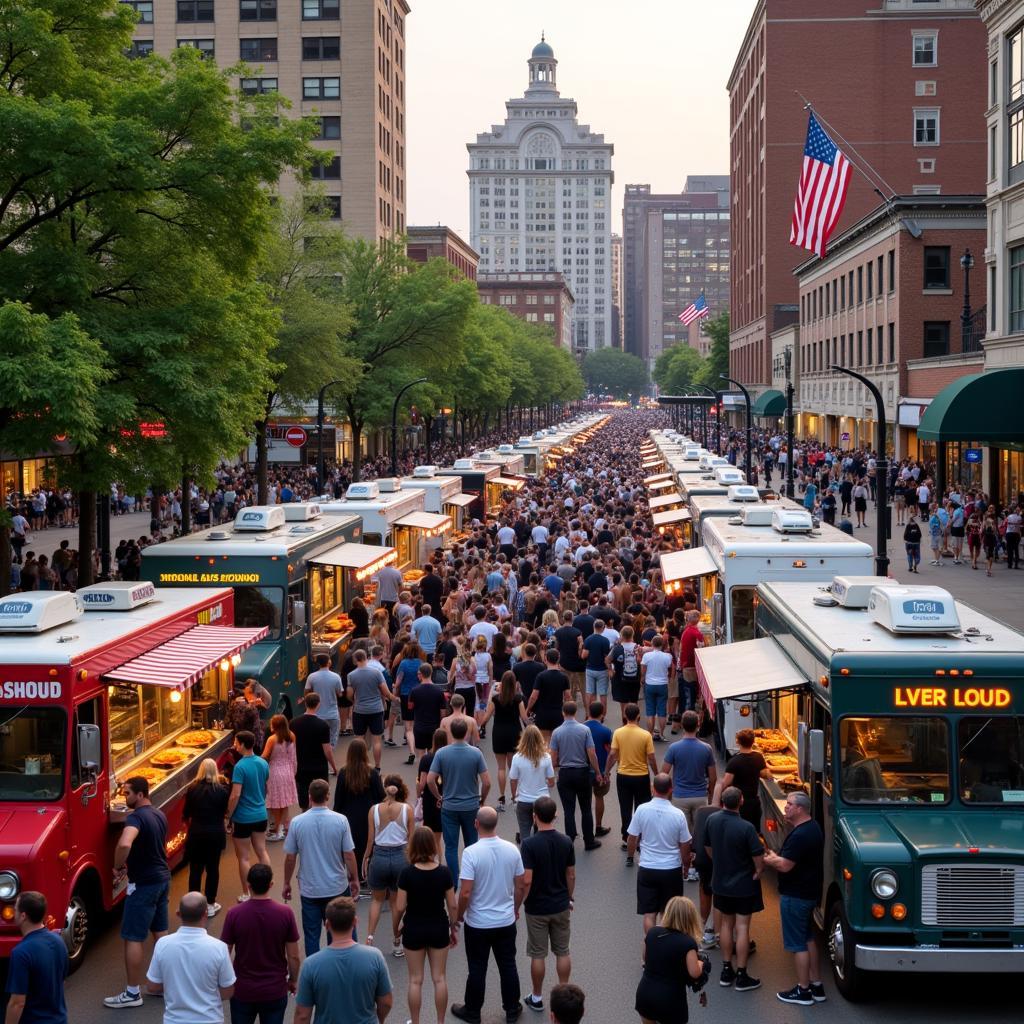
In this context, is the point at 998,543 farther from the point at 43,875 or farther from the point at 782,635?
the point at 43,875

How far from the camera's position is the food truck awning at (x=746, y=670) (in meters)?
11.9

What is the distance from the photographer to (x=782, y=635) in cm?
1388

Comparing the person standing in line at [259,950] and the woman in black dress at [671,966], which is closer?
the woman in black dress at [671,966]

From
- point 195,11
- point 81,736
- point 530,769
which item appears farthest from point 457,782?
point 195,11

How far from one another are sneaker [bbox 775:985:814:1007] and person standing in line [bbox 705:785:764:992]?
371 mm

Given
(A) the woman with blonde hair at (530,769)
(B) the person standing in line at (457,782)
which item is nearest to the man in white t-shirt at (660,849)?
(A) the woman with blonde hair at (530,769)

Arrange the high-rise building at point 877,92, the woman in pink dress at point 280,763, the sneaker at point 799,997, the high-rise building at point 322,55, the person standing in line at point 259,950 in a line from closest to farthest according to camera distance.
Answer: the person standing in line at point 259,950, the sneaker at point 799,997, the woman in pink dress at point 280,763, the high-rise building at point 322,55, the high-rise building at point 877,92

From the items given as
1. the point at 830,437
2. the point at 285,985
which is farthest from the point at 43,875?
the point at 830,437

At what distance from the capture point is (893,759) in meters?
10.5

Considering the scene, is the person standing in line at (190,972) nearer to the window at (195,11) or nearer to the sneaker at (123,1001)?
the sneaker at (123,1001)

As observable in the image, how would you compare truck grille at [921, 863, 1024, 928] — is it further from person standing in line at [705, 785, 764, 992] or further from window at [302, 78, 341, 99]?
window at [302, 78, 341, 99]

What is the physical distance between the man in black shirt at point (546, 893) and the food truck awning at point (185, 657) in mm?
3865

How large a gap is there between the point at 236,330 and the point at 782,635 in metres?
13.3

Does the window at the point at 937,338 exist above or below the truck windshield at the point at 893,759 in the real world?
above
